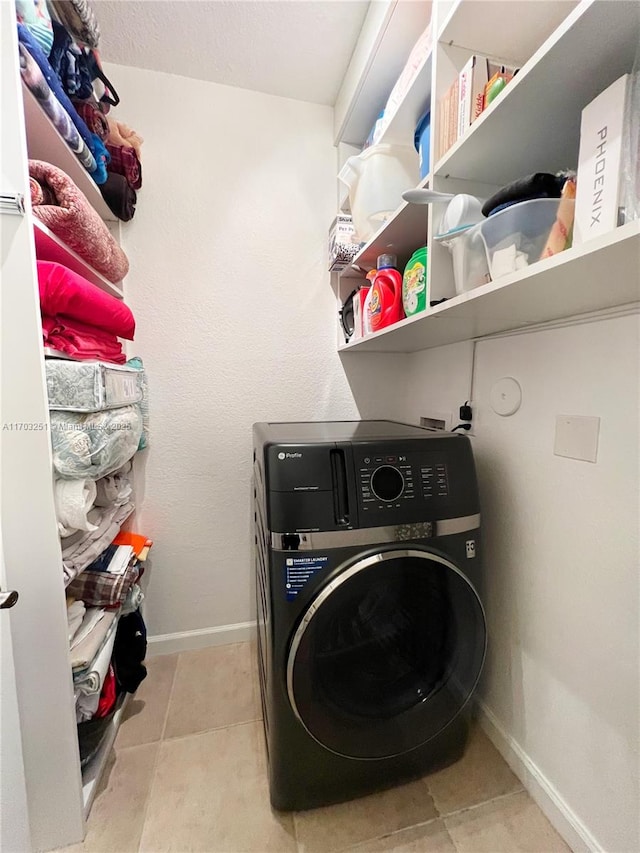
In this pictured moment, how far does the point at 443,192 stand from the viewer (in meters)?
0.88

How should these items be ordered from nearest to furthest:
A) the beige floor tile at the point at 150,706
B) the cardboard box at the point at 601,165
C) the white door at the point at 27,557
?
the cardboard box at the point at 601,165, the white door at the point at 27,557, the beige floor tile at the point at 150,706

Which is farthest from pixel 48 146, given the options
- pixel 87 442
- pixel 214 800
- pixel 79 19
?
pixel 214 800

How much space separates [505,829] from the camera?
93 cm

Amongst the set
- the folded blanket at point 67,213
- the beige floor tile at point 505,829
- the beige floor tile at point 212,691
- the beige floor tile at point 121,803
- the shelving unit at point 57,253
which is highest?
the folded blanket at point 67,213

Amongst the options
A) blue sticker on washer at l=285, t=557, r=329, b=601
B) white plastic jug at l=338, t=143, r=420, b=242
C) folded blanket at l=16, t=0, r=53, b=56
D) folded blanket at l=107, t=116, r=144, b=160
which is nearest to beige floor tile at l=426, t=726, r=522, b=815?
blue sticker on washer at l=285, t=557, r=329, b=601

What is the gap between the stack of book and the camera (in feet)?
2.45

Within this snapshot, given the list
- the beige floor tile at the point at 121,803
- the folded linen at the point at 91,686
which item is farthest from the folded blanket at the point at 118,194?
the beige floor tile at the point at 121,803

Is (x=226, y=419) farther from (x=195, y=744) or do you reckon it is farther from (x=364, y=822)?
(x=364, y=822)

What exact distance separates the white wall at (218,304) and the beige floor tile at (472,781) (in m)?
1.00

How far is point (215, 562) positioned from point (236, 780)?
0.77 metres

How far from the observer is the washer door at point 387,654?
0.84 m

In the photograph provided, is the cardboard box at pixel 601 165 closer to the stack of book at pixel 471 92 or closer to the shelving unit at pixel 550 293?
the shelving unit at pixel 550 293

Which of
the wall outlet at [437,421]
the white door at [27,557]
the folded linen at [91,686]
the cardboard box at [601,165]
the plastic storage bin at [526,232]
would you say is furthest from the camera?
the wall outlet at [437,421]

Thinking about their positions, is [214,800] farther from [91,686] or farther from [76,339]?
[76,339]
